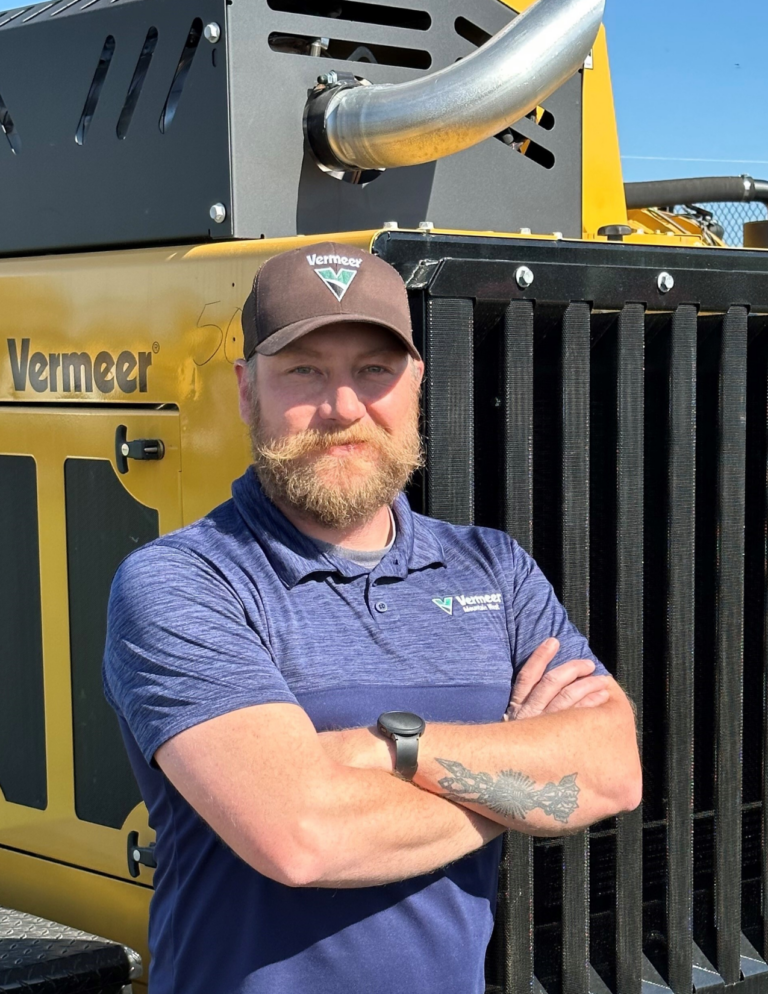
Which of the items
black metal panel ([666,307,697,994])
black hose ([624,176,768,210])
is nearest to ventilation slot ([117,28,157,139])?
black metal panel ([666,307,697,994])

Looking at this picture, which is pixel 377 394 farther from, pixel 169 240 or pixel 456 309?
pixel 169 240

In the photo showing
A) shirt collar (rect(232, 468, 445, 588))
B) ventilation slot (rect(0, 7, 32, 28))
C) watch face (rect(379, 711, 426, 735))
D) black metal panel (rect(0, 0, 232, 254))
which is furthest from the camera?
ventilation slot (rect(0, 7, 32, 28))

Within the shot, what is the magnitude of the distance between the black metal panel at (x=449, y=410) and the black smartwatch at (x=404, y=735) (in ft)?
1.68

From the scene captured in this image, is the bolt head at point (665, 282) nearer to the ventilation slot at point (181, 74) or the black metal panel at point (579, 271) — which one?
the black metal panel at point (579, 271)

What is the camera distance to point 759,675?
8.68 ft

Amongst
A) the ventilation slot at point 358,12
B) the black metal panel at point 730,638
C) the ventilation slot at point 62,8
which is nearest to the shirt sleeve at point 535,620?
the black metal panel at point 730,638

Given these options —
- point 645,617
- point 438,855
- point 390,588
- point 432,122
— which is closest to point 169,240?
point 432,122

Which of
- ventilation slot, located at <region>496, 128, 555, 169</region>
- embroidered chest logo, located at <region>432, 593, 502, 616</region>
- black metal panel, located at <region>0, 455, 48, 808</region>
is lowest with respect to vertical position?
black metal panel, located at <region>0, 455, 48, 808</region>

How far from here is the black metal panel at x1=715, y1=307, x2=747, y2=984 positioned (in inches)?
99.3

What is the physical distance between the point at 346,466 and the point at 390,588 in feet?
0.59

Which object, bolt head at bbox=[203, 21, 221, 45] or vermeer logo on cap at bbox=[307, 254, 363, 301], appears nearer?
vermeer logo on cap at bbox=[307, 254, 363, 301]

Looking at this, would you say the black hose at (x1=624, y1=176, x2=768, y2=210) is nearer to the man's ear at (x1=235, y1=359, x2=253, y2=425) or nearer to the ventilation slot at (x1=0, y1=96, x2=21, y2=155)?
the ventilation slot at (x1=0, y1=96, x2=21, y2=155)

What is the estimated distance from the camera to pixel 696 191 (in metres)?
4.20

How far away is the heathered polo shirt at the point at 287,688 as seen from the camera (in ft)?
5.52
